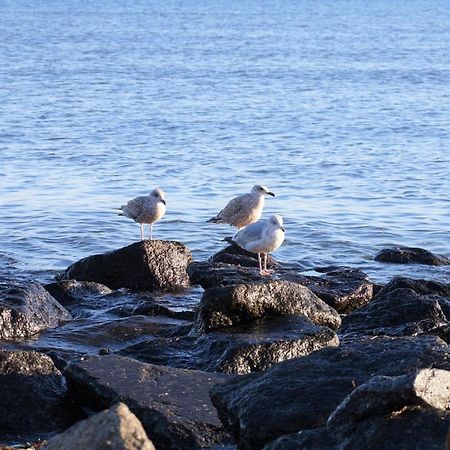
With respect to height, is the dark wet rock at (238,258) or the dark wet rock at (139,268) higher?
the dark wet rock at (139,268)

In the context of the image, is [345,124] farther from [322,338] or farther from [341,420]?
[341,420]

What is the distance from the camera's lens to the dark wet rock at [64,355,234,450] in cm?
702

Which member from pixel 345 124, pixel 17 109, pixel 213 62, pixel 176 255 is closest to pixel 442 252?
pixel 176 255

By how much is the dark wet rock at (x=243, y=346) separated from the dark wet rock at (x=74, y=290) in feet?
10.5

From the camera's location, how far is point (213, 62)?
147 ft

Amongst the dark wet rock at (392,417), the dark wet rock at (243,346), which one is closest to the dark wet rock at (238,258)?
the dark wet rock at (243,346)

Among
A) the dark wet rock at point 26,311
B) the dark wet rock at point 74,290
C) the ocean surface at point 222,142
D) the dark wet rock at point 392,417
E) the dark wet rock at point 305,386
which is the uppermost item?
the dark wet rock at point 392,417

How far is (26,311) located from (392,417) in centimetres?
542

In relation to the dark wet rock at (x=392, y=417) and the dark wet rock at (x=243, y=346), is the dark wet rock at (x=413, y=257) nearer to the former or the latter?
the dark wet rock at (x=243, y=346)

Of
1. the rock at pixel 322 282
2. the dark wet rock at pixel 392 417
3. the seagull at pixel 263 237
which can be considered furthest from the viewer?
the seagull at pixel 263 237

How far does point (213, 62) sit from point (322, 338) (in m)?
36.7

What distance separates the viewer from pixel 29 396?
7848 millimetres

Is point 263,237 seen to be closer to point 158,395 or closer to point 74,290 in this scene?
point 74,290

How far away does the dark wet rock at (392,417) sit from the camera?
5309mm
